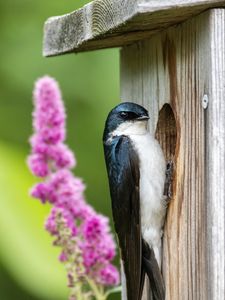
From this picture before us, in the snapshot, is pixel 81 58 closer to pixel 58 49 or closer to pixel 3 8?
pixel 3 8

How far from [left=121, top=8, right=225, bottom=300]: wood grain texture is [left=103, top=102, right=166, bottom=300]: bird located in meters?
0.03

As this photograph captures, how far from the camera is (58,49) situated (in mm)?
3316

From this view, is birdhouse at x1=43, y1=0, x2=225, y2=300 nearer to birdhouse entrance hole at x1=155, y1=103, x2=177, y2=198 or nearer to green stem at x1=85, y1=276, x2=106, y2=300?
birdhouse entrance hole at x1=155, y1=103, x2=177, y2=198

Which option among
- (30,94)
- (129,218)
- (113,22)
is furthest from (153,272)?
(30,94)

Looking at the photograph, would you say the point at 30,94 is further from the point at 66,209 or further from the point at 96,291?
the point at 96,291

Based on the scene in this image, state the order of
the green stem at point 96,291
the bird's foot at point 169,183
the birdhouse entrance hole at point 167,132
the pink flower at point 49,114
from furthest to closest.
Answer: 1. the birdhouse entrance hole at point 167,132
2. the bird's foot at point 169,183
3. the pink flower at point 49,114
4. the green stem at point 96,291

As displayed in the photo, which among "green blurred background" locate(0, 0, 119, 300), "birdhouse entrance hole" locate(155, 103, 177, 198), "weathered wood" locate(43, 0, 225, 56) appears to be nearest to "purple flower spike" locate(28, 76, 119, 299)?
"weathered wood" locate(43, 0, 225, 56)

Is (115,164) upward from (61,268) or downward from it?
upward

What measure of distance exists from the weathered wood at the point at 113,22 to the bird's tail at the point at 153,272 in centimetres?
50

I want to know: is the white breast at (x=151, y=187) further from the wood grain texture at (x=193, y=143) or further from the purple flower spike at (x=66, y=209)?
the purple flower spike at (x=66, y=209)

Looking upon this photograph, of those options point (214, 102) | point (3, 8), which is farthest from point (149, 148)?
point (3, 8)

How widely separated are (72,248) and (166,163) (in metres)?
0.47

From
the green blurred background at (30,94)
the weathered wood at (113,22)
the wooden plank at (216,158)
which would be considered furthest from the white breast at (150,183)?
the green blurred background at (30,94)

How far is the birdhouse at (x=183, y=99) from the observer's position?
2676 millimetres
